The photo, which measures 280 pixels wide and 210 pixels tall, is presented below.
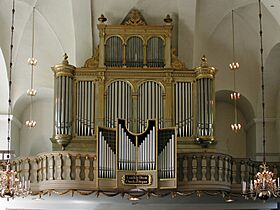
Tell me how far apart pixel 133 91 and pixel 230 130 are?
5.83 meters

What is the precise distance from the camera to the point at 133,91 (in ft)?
78.7

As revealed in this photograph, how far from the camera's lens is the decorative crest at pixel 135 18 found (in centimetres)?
2481

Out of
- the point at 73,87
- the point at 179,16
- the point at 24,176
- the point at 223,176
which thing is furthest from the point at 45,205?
the point at 179,16

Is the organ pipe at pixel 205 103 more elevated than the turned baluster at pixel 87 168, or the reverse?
the organ pipe at pixel 205 103

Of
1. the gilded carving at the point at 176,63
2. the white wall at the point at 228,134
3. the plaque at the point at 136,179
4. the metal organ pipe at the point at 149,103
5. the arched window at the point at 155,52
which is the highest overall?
the arched window at the point at 155,52

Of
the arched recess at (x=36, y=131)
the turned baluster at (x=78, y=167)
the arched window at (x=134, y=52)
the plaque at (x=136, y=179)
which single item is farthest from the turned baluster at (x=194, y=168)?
the arched recess at (x=36, y=131)

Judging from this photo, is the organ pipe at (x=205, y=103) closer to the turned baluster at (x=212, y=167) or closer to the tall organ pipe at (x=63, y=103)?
the turned baluster at (x=212, y=167)

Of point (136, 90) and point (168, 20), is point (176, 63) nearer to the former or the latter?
point (168, 20)

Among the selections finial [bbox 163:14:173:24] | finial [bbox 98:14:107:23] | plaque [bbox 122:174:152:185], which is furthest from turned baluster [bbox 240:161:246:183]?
finial [bbox 98:14:107:23]

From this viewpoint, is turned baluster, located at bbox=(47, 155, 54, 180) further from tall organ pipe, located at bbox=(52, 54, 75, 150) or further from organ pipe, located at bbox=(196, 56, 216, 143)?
organ pipe, located at bbox=(196, 56, 216, 143)

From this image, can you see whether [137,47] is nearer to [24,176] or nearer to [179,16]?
[179,16]

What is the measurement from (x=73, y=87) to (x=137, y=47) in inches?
111

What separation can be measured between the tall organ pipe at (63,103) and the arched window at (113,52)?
55.0 inches

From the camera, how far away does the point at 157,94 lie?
24000 mm
